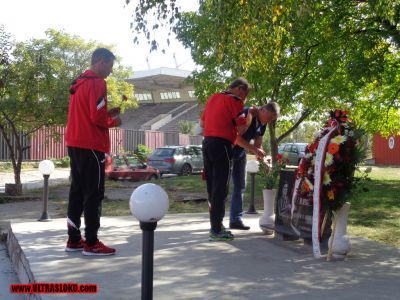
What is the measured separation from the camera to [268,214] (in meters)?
6.81

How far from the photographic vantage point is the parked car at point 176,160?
81.0 feet

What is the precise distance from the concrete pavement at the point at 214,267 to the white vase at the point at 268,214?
0.41ft

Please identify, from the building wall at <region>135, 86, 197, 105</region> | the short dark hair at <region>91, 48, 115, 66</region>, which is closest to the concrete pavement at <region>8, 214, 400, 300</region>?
the short dark hair at <region>91, 48, 115, 66</region>

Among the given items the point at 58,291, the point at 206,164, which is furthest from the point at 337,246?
the point at 58,291

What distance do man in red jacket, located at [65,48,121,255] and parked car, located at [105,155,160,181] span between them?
14.8 meters

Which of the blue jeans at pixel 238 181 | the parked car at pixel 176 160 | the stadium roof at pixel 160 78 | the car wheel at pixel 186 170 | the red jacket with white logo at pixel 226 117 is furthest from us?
the stadium roof at pixel 160 78

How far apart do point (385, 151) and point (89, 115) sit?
38.4m

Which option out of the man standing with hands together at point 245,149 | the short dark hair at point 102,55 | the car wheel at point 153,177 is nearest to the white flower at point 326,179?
the man standing with hands together at point 245,149

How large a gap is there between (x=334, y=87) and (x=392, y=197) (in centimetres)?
354

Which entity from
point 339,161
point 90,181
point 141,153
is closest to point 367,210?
point 339,161

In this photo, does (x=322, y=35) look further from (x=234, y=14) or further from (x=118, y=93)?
(x=118, y=93)

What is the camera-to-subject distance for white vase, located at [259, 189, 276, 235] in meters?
6.76

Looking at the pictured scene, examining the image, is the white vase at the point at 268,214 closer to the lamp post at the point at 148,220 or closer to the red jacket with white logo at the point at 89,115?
the red jacket with white logo at the point at 89,115

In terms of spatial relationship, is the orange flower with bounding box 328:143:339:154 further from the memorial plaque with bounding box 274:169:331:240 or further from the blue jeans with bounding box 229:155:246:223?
the blue jeans with bounding box 229:155:246:223
